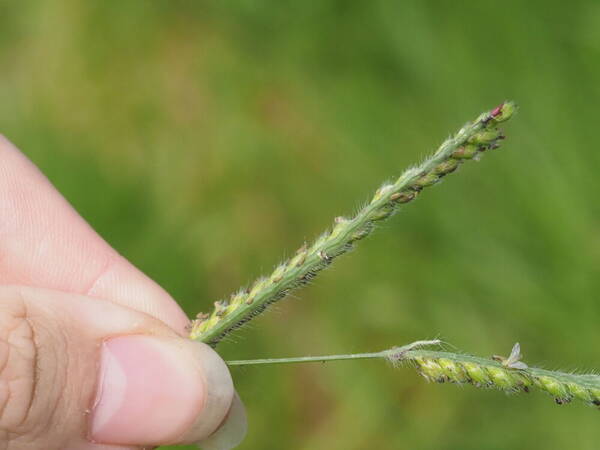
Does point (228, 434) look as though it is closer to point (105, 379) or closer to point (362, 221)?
point (105, 379)

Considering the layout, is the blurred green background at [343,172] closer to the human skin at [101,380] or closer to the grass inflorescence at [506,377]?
the human skin at [101,380]

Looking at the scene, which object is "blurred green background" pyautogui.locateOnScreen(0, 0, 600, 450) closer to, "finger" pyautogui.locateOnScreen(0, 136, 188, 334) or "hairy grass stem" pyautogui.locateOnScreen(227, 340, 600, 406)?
"finger" pyautogui.locateOnScreen(0, 136, 188, 334)

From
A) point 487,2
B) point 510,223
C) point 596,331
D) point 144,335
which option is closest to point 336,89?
point 487,2

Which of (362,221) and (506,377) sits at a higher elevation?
(362,221)

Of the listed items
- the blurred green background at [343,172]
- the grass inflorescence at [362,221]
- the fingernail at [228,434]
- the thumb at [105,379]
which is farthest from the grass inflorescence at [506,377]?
the blurred green background at [343,172]

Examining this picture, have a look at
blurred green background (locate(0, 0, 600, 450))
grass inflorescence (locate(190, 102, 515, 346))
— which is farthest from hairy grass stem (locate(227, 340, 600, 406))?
blurred green background (locate(0, 0, 600, 450))

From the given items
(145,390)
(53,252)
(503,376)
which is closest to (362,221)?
(503,376)
